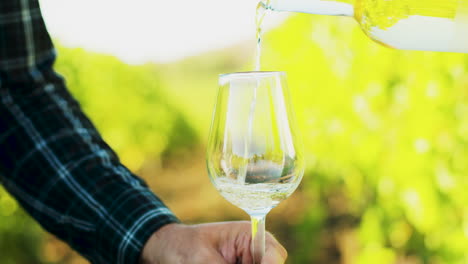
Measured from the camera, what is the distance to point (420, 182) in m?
2.43

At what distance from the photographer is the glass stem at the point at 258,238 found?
1.22m

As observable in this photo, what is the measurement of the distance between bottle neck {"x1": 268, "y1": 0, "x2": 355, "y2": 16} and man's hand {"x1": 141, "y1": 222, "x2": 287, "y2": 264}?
1.73 feet

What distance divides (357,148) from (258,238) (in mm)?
1737

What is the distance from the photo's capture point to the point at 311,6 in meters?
1.16

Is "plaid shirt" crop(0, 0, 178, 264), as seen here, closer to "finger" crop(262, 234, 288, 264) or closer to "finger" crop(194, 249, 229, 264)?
"finger" crop(194, 249, 229, 264)

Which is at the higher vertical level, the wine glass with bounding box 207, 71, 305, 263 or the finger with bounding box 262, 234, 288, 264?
the wine glass with bounding box 207, 71, 305, 263

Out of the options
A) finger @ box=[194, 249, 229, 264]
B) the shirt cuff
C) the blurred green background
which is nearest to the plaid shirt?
the shirt cuff

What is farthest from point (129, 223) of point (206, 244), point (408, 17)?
point (408, 17)

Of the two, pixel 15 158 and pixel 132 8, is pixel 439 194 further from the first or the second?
pixel 132 8

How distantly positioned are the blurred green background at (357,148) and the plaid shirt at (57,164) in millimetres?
1359

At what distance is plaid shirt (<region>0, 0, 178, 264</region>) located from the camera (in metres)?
1.52

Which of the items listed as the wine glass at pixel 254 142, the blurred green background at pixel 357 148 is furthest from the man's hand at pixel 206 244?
the blurred green background at pixel 357 148

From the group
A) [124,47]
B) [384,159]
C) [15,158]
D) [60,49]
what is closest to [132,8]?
[124,47]

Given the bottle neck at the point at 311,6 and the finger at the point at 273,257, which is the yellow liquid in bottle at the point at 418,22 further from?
the finger at the point at 273,257
